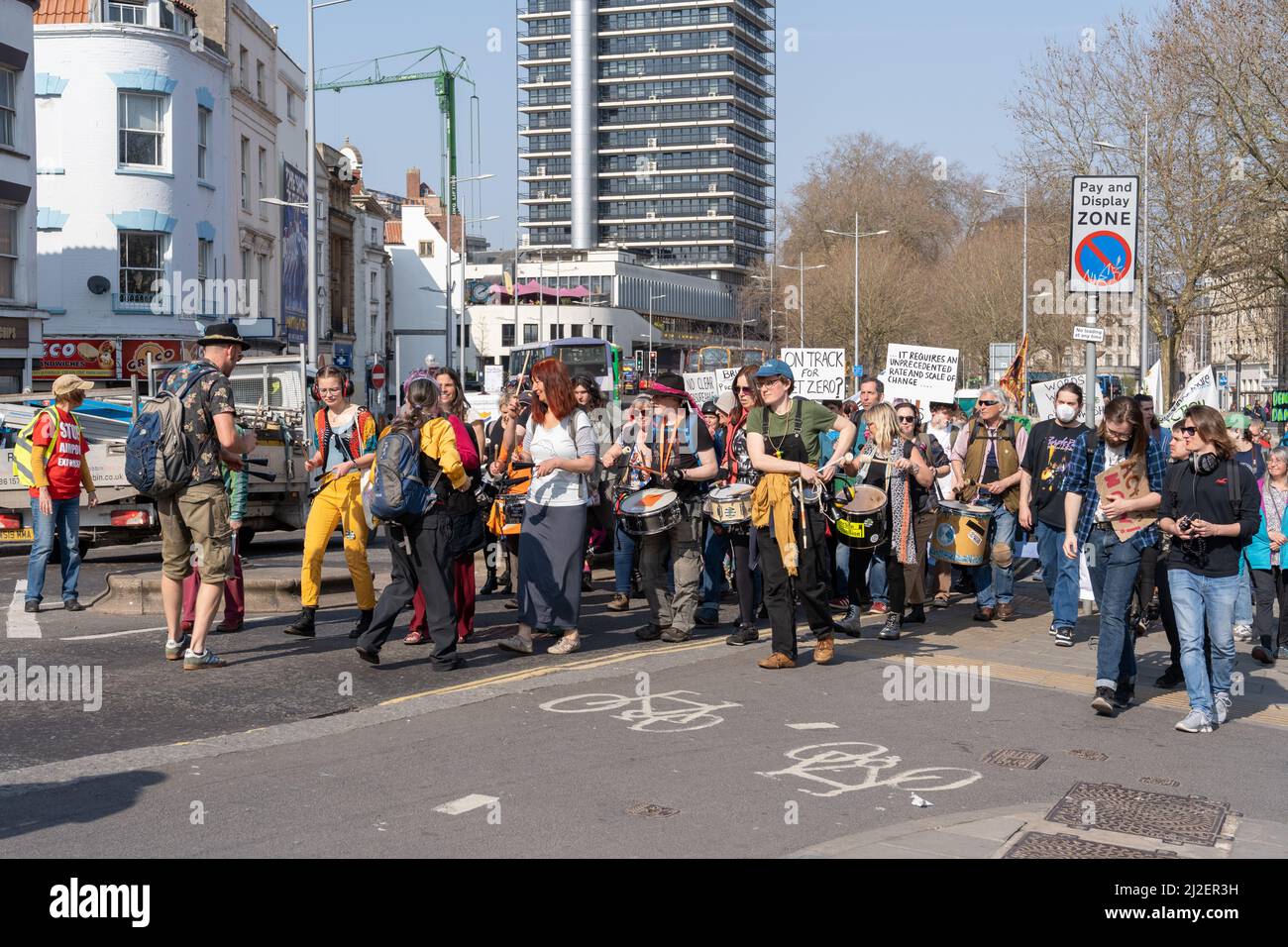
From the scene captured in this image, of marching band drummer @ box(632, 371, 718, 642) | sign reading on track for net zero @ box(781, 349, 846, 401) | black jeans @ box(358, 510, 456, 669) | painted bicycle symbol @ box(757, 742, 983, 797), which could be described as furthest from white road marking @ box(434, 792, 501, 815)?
sign reading on track for net zero @ box(781, 349, 846, 401)

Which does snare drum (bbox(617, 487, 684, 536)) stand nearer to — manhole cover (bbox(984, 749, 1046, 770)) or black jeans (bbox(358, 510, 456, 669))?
black jeans (bbox(358, 510, 456, 669))

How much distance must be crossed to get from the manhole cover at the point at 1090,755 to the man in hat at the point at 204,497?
5.09 metres

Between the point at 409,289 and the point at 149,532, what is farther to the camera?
the point at 409,289

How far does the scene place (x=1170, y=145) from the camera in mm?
34438

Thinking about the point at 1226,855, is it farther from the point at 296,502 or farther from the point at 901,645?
the point at 296,502

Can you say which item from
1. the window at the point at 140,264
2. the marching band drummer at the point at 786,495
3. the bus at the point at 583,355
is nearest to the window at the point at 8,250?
the window at the point at 140,264

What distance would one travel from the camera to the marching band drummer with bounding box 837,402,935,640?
1080 cm

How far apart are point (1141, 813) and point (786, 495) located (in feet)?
11.5

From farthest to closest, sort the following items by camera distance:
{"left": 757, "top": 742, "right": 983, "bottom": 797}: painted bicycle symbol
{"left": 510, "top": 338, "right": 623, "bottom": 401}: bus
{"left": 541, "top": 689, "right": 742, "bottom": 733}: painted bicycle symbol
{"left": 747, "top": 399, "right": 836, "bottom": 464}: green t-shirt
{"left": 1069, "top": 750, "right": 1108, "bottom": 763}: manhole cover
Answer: {"left": 510, "top": 338, "right": 623, "bottom": 401}: bus
{"left": 747, "top": 399, "right": 836, "bottom": 464}: green t-shirt
{"left": 541, "top": 689, "right": 742, "bottom": 733}: painted bicycle symbol
{"left": 1069, "top": 750, "right": 1108, "bottom": 763}: manhole cover
{"left": 757, "top": 742, "right": 983, "bottom": 797}: painted bicycle symbol

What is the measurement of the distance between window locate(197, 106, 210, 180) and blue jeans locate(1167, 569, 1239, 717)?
1382 inches

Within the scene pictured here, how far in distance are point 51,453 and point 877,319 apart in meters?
70.2

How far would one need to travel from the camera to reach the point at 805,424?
9398 mm

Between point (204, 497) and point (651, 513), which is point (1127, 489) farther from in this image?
point (204, 497)

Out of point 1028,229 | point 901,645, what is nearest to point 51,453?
point 901,645
